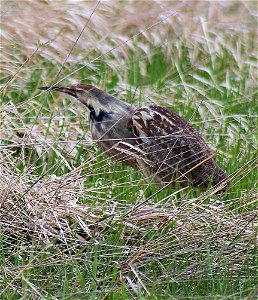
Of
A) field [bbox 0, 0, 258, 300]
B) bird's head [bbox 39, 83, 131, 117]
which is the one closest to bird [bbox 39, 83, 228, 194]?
bird's head [bbox 39, 83, 131, 117]

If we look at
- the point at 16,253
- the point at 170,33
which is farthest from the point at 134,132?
the point at 170,33

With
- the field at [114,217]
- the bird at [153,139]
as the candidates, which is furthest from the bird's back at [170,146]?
the field at [114,217]

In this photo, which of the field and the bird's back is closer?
the field

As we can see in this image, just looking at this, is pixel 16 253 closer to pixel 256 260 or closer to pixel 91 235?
pixel 91 235

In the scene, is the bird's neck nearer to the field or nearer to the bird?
the bird

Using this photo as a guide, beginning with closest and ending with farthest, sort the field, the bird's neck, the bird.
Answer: the field, the bird, the bird's neck

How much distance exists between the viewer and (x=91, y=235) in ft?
14.3

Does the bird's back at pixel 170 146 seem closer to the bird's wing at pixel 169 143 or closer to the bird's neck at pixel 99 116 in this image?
the bird's wing at pixel 169 143

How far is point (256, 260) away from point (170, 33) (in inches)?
195

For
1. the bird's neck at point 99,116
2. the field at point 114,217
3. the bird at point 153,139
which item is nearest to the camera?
the field at point 114,217

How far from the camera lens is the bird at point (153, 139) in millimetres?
5359

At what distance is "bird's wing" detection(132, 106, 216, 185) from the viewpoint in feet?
17.8

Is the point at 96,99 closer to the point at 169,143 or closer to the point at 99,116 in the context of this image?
the point at 99,116

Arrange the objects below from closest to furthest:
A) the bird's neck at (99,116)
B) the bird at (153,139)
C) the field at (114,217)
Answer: the field at (114,217), the bird at (153,139), the bird's neck at (99,116)
